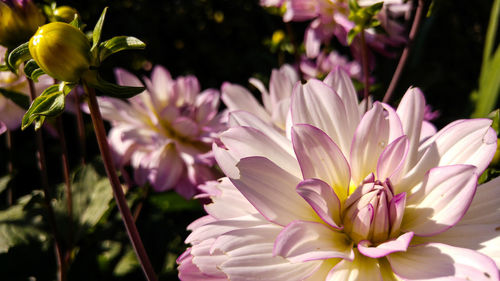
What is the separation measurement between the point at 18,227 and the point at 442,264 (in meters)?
0.78

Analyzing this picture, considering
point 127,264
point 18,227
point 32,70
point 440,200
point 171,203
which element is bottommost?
point 171,203

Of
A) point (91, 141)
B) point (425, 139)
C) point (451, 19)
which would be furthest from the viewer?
point (451, 19)

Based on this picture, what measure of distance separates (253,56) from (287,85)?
1.06m

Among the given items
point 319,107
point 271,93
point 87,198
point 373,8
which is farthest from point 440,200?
point 87,198

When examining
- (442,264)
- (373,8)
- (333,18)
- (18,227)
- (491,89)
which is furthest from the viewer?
(491,89)

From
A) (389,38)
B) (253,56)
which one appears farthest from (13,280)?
(253,56)

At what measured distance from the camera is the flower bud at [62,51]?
51 cm

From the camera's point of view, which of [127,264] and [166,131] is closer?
[127,264]

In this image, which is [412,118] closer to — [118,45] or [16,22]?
[118,45]

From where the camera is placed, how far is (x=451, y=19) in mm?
2574

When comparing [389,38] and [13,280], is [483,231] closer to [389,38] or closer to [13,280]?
[389,38]

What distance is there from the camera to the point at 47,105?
53 centimetres

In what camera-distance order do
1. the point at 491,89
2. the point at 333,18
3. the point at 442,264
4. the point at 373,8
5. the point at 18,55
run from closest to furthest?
the point at 442,264
the point at 18,55
the point at 373,8
the point at 333,18
the point at 491,89

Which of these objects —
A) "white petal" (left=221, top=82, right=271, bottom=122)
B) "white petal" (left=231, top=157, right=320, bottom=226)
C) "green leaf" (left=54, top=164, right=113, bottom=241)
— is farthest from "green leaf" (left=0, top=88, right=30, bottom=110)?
"white petal" (left=231, top=157, right=320, bottom=226)
